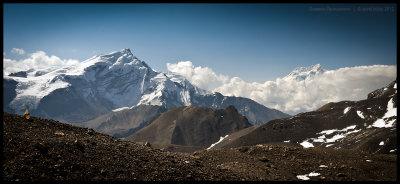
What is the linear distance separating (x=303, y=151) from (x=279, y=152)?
9.81ft

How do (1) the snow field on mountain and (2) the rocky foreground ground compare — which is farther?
(1) the snow field on mountain

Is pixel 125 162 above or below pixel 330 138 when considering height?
below

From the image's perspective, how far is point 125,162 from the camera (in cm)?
1756

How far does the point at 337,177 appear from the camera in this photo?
23562mm

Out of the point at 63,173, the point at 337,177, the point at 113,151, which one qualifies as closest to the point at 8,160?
the point at 63,173

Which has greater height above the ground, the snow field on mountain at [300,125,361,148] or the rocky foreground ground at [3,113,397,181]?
the snow field on mountain at [300,125,361,148]

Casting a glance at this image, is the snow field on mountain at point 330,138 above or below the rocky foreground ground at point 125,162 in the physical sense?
above

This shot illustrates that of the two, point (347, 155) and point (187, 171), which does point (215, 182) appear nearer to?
point (187, 171)

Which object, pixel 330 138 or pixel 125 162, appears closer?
pixel 125 162

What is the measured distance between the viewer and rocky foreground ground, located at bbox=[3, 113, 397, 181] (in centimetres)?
1480

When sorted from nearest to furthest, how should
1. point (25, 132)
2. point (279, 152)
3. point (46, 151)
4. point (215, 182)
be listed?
point (46, 151)
point (215, 182)
point (25, 132)
point (279, 152)

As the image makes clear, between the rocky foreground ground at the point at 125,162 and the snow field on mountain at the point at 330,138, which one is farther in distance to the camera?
the snow field on mountain at the point at 330,138

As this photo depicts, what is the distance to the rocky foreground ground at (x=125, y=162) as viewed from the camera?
48.5 ft

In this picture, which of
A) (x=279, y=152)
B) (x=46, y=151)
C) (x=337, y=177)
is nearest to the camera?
(x=46, y=151)
